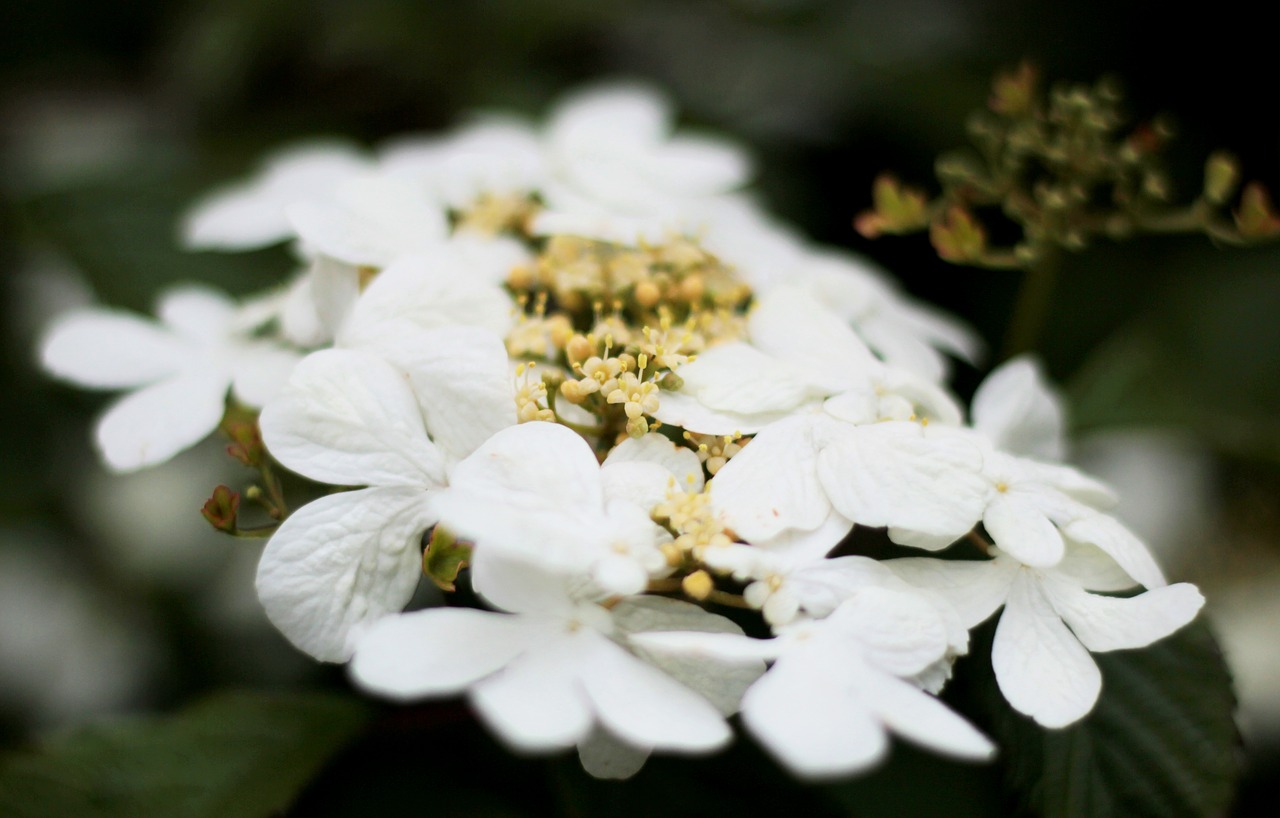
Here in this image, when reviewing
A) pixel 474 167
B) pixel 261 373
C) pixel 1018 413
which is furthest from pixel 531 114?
pixel 1018 413

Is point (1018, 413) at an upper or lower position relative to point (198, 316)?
upper

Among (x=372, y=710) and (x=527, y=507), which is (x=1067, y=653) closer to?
(x=527, y=507)

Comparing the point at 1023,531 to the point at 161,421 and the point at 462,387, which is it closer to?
the point at 462,387

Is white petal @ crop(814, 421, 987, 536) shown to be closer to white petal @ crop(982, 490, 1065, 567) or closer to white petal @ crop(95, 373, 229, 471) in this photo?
white petal @ crop(982, 490, 1065, 567)

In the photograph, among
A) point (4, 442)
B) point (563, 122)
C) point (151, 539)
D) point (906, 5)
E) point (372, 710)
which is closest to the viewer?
point (372, 710)

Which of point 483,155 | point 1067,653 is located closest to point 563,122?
point 483,155

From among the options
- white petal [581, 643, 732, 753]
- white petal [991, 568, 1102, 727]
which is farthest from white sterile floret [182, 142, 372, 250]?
white petal [991, 568, 1102, 727]
